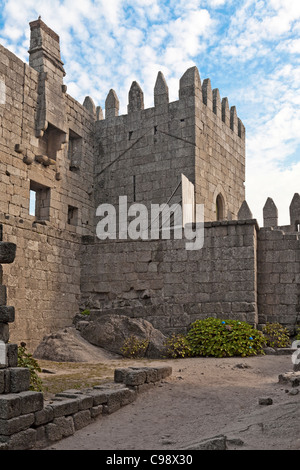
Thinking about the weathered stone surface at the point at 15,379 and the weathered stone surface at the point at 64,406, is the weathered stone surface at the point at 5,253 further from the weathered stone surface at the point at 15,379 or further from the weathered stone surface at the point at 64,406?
the weathered stone surface at the point at 64,406

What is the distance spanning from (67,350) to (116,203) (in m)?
6.93

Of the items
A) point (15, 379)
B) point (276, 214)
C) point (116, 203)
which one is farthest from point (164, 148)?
point (15, 379)

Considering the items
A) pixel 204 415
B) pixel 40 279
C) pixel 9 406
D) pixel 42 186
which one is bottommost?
pixel 204 415

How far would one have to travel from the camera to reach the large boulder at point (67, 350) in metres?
9.95

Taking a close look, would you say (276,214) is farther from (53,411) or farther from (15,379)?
(15,379)

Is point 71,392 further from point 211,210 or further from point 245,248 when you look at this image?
point 211,210

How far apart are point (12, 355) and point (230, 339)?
6173mm

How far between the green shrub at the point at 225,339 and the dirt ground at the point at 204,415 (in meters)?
1.24

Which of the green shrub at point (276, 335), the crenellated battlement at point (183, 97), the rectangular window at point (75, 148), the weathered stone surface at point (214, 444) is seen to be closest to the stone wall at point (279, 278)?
the green shrub at point (276, 335)

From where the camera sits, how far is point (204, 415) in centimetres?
590

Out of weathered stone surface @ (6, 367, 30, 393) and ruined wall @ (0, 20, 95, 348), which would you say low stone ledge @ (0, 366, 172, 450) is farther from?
ruined wall @ (0, 20, 95, 348)

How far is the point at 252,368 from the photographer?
8773 millimetres

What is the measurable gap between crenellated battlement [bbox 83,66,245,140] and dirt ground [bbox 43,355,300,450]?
951 centimetres

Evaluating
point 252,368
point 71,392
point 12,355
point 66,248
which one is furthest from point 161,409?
point 66,248
